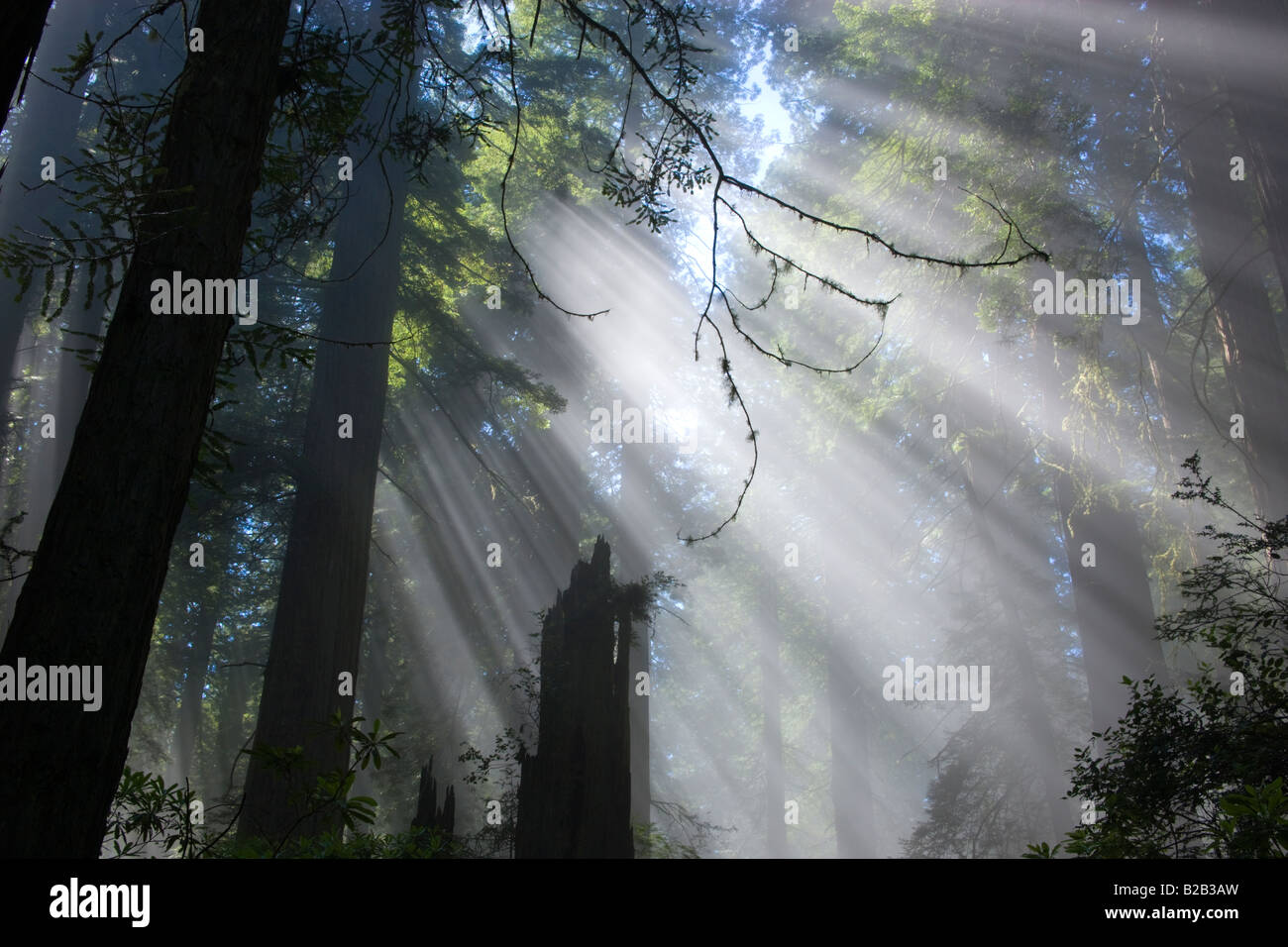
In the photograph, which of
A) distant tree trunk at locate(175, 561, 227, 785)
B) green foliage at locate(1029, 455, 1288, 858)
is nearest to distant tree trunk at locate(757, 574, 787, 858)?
distant tree trunk at locate(175, 561, 227, 785)

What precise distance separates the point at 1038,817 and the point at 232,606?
21.6 metres

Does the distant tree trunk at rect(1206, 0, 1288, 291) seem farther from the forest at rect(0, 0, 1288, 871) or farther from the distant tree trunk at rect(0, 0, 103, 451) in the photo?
the distant tree trunk at rect(0, 0, 103, 451)

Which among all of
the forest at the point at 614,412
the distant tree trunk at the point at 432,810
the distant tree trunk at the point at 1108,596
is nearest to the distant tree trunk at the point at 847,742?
the forest at the point at 614,412

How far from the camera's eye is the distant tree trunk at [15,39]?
7.07 feet

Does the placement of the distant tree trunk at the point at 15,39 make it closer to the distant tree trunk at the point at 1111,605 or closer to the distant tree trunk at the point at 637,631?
the distant tree trunk at the point at 637,631

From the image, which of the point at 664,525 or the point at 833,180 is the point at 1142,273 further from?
the point at 664,525

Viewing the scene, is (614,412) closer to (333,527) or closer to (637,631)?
(637,631)

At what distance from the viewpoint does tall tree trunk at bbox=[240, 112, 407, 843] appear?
7.75 m

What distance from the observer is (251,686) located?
92.6ft

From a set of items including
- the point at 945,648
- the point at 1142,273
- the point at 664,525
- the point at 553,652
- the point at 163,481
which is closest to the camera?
the point at 163,481

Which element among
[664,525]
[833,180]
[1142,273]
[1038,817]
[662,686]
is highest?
[833,180]

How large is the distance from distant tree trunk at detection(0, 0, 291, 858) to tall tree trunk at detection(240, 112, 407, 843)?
3.78 m
